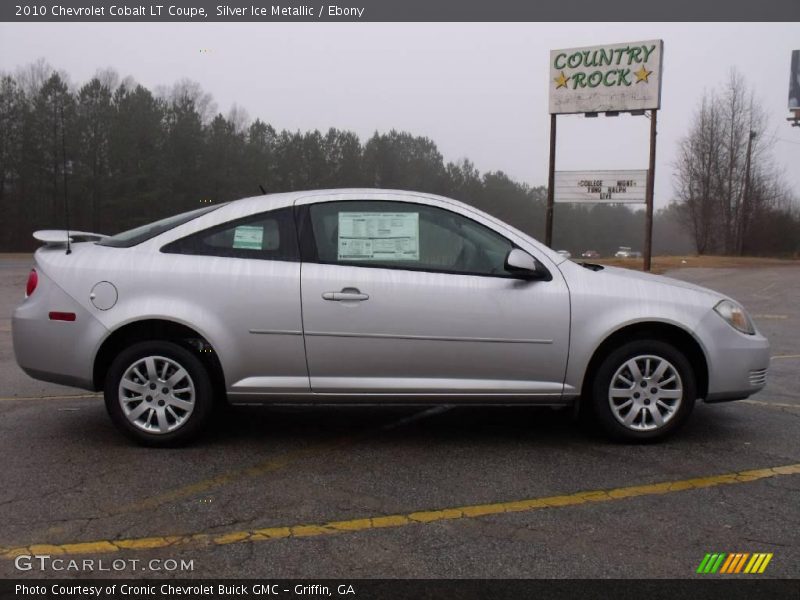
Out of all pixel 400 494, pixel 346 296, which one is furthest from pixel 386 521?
pixel 346 296

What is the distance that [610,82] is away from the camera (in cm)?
2212

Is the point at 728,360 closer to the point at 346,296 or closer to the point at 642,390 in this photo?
the point at 642,390

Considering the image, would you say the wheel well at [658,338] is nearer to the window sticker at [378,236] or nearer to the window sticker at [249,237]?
the window sticker at [378,236]

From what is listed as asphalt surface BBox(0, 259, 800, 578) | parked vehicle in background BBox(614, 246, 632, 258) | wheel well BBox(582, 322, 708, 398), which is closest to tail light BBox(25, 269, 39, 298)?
asphalt surface BBox(0, 259, 800, 578)

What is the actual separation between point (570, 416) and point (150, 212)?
43.0m

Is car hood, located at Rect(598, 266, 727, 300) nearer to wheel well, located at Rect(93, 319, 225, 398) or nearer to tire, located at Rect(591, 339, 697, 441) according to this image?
tire, located at Rect(591, 339, 697, 441)

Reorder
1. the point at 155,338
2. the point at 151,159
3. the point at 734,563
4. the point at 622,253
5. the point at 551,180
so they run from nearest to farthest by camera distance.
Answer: the point at 734,563 → the point at 155,338 → the point at 551,180 → the point at 151,159 → the point at 622,253

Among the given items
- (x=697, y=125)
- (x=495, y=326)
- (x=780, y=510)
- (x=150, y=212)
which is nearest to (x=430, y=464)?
(x=495, y=326)

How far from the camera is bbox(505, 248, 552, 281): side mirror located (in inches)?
168

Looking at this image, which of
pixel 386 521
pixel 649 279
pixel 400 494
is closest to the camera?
pixel 386 521

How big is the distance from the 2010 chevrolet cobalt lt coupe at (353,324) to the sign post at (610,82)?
19.0 meters

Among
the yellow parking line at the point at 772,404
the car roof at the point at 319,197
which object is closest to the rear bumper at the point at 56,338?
the car roof at the point at 319,197

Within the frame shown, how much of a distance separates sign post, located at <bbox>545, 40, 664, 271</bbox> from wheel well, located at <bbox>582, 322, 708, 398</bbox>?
18791 mm

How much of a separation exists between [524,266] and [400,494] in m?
1.57
